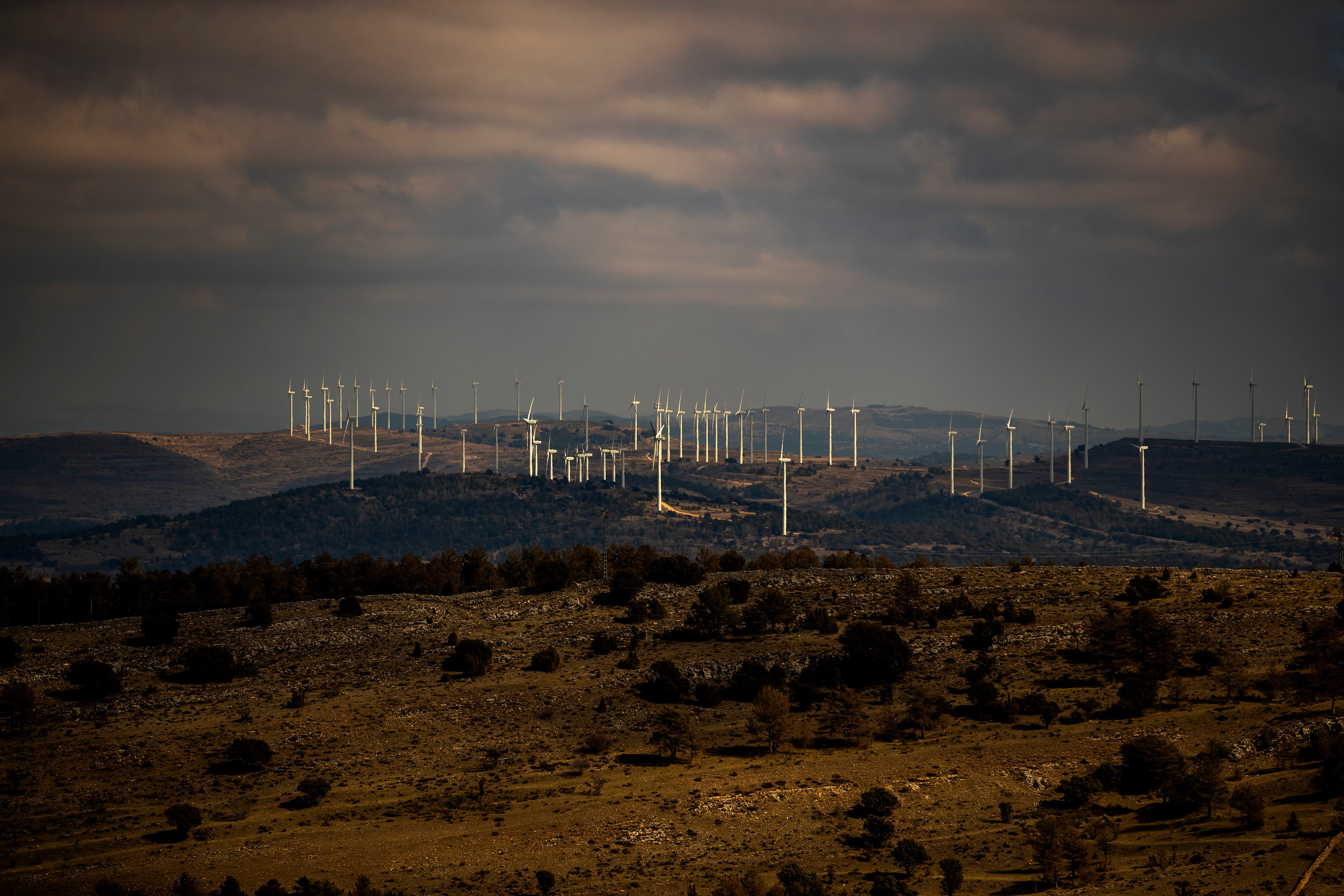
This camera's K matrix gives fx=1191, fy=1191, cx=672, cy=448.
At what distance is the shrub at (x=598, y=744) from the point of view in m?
88.2

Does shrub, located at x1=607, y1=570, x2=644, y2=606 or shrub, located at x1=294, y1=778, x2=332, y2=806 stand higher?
shrub, located at x1=607, y1=570, x2=644, y2=606

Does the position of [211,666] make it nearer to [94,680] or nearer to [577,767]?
[94,680]

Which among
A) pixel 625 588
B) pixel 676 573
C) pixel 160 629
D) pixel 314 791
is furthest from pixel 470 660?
pixel 676 573

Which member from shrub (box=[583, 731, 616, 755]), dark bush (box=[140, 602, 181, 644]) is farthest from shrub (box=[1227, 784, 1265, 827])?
dark bush (box=[140, 602, 181, 644])

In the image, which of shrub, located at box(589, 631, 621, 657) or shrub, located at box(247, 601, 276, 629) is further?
shrub, located at box(247, 601, 276, 629)

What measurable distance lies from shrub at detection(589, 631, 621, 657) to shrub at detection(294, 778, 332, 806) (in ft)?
113

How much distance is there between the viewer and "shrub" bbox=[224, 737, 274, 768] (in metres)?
83.6

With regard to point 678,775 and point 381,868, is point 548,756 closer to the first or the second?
point 678,775

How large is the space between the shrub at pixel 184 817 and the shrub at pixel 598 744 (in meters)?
27.5

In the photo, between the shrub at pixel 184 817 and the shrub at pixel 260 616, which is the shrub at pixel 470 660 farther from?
the shrub at pixel 184 817

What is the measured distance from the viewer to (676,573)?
430ft

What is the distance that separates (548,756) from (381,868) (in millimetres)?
20383

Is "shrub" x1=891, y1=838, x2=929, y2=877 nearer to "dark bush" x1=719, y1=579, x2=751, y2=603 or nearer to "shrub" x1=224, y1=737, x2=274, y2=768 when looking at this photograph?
"shrub" x1=224, y1=737, x2=274, y2=768

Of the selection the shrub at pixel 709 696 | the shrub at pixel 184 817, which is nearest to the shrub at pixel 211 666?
the shrub at pixel 184 817
